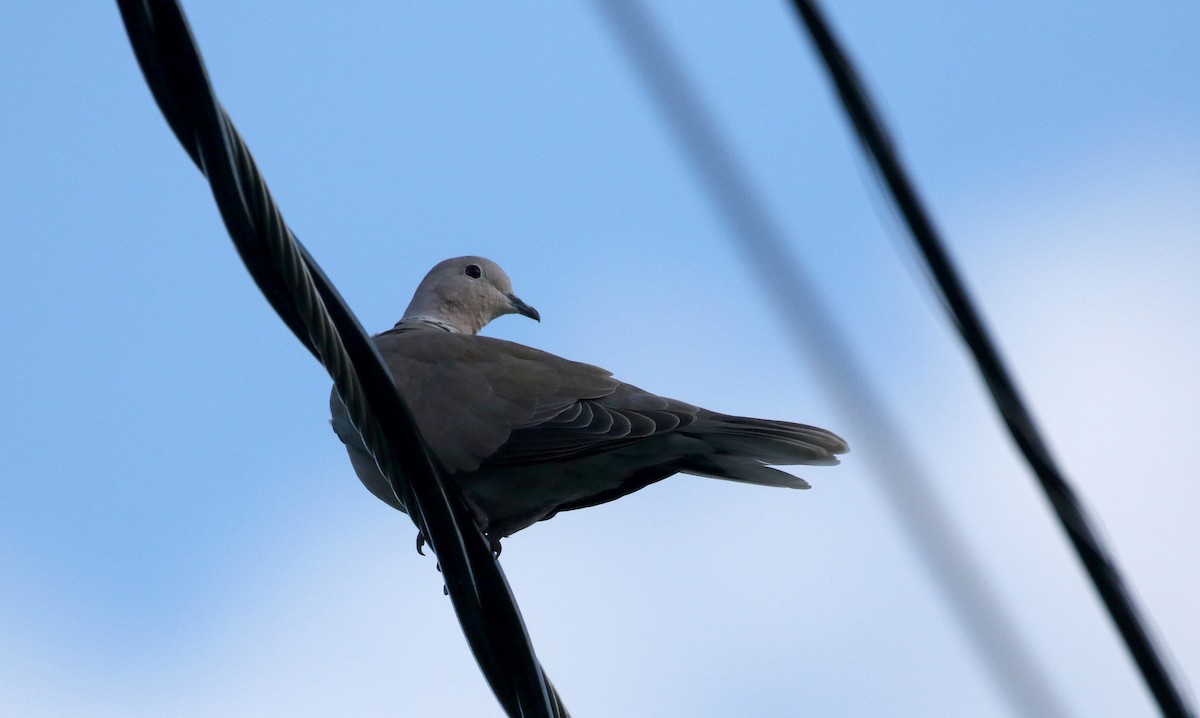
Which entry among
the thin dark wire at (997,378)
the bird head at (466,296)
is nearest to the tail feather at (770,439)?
the bird head at (466,296)

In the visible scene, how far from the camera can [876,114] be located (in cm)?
132

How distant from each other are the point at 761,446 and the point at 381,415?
1651 millimetres

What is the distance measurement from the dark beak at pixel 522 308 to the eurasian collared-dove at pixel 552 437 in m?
1.46

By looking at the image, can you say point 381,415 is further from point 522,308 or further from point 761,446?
point 522,308

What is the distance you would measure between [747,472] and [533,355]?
847mm

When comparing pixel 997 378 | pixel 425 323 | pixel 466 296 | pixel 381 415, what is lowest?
pixel 997 378

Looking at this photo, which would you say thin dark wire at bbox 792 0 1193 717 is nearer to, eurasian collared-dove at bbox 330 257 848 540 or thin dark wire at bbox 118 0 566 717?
thin dark wire at bbox 118 0 566 717

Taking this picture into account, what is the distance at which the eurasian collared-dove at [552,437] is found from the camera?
11.7ft

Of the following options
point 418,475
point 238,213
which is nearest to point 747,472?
point 418,475

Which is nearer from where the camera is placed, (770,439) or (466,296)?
(770,439)

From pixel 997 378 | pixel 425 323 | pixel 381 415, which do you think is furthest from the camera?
pixel 425 323

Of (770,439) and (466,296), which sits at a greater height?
(466,296)

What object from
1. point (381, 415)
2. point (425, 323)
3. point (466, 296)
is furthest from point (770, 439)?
point (466, 296)

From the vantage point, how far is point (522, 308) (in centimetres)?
566
